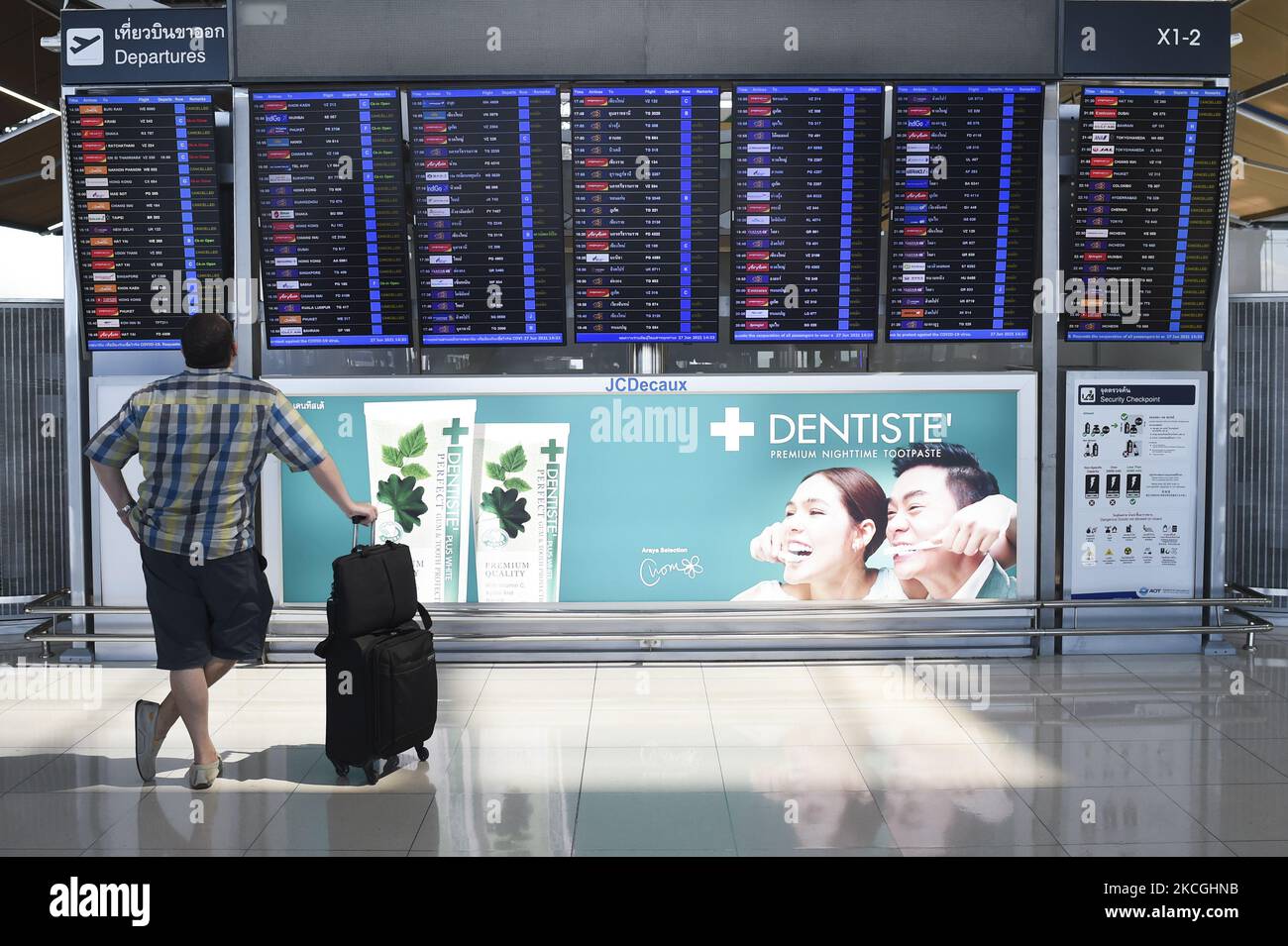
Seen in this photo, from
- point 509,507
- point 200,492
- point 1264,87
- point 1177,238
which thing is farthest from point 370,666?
point 1264,87

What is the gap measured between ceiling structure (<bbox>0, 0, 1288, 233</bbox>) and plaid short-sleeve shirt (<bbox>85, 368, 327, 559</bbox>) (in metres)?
3.19

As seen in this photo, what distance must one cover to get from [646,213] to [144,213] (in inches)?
99.8

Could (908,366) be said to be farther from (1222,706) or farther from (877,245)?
(1222,706)

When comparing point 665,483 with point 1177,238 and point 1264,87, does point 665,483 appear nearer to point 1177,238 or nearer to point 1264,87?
point 1177,238

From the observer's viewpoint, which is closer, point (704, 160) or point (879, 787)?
point (879, 787)

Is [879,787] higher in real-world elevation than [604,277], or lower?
lower

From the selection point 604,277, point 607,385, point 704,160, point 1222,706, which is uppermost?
point 704,160

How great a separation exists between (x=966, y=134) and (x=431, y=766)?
12.9ft

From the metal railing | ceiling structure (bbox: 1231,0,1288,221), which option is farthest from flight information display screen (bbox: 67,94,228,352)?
ceiling structure (bbox: 1231,0,1288,221)

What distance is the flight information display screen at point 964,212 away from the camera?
18.2 ft

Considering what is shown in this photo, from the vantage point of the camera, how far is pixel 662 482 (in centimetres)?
565

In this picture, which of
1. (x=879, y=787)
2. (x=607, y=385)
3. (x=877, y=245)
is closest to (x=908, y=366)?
(x=877, y=245)

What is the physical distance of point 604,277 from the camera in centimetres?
560

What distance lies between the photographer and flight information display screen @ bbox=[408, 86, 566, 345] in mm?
5496
